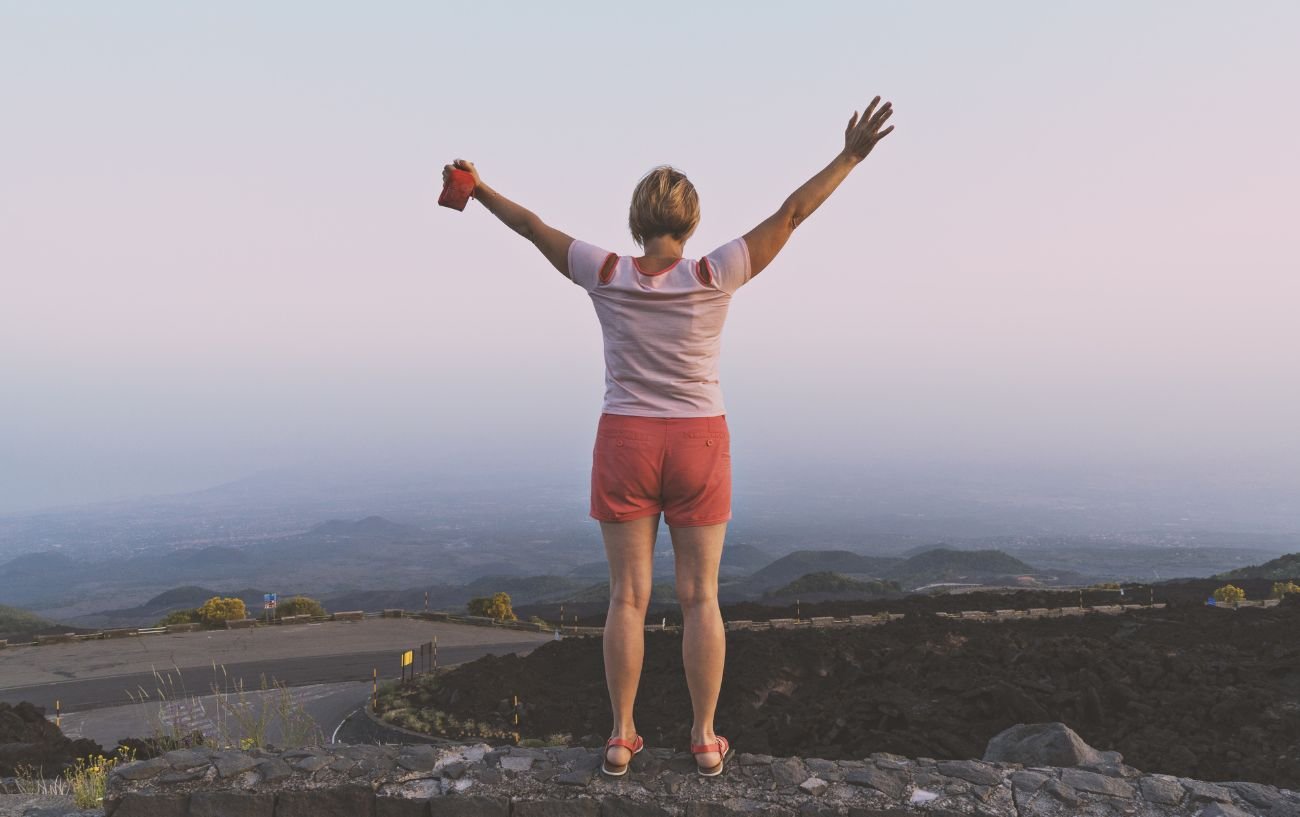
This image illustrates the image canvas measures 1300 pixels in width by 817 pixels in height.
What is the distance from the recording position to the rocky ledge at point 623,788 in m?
3.82

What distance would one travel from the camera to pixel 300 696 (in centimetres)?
1784

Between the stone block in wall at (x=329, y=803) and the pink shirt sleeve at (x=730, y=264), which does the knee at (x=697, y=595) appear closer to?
the pink shirt sleeve at (x=730, y=264)

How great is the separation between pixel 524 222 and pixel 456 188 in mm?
343

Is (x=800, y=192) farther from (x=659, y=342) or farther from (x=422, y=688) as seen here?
(x=422, y=688)


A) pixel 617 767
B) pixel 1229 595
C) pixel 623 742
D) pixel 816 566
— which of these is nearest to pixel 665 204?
pixel 623 742

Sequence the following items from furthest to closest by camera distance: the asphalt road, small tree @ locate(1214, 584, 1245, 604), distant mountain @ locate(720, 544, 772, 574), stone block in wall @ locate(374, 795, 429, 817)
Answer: distant mountain @ locate(720, 544, 772, 574) < small tree @ locate(1214, 584, 1245, 604) < the asphalt road < stone block in wall @ locate(374, 795, 429, 817)

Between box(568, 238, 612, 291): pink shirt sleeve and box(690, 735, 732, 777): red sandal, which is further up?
box(568, 238, 612, 291): pink shirt sleeve

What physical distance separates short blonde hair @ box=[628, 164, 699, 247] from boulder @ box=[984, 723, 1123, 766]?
401cm

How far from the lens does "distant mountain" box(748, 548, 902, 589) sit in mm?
100562

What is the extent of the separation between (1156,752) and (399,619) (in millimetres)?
27111

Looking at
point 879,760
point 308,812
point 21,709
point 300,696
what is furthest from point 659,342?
point 300,696

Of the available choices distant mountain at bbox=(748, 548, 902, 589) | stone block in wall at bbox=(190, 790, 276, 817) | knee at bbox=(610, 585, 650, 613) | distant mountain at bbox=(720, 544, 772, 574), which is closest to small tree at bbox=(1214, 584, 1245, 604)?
knee at bbox=(610, 585, 650, 613)

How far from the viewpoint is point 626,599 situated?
150 inches

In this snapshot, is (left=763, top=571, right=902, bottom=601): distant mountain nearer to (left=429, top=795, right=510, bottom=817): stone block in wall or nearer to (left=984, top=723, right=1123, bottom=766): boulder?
(left=984, top=723, right=1123, bottom=766): boulder
